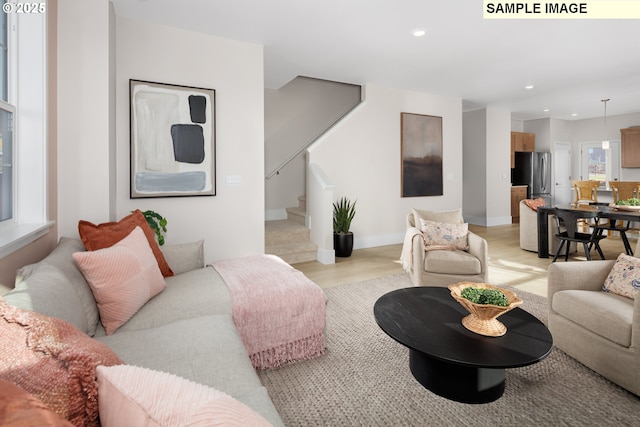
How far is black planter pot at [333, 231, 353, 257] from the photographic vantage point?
16.1 feet

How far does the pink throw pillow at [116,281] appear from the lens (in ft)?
5.52

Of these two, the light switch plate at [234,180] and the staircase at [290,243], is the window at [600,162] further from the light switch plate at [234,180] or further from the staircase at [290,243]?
the light switch plate at [234,180]

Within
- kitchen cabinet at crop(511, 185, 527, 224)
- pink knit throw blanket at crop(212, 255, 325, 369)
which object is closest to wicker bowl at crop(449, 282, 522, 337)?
pink knit throw blanket at crop(212, 255, 325, 369)

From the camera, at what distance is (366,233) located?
5676 mm

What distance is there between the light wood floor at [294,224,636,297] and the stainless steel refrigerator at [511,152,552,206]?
8.50 feet

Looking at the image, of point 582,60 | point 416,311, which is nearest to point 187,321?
point 416,311

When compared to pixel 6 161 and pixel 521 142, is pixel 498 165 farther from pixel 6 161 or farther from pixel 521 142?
pixel 6 161

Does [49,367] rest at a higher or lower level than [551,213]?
lower

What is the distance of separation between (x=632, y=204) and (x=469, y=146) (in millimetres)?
3684

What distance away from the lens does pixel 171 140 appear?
3.45 m

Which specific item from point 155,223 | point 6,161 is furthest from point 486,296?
point 6,161

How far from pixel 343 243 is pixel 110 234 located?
127 inches

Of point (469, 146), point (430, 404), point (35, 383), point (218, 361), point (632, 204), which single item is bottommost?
point (430, 404)

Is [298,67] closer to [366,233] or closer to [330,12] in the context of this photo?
[330,12]
